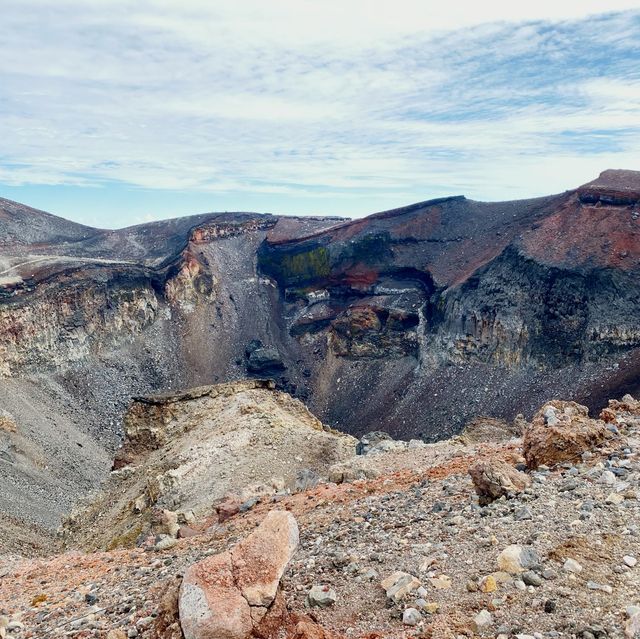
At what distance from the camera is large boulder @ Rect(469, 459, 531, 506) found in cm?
955

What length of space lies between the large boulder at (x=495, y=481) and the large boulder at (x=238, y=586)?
3643 mm

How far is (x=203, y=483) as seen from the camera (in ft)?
62.5

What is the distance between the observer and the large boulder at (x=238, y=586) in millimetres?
6527

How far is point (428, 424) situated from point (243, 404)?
837 inches

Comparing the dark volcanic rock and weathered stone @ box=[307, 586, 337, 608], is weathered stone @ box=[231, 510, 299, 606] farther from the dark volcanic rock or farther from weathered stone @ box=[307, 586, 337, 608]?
the dark volcanic rock

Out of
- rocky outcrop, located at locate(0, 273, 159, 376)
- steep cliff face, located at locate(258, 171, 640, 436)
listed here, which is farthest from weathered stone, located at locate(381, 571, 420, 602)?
rocky outcrop, located at locate(0, 273, 159, 376)

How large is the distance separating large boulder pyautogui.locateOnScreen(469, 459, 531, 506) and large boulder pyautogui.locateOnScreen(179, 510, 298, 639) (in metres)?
3.64

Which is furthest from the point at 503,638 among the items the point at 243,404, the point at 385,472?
the point at 243,404

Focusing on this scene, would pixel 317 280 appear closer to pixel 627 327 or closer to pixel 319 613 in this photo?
pixel 627 327

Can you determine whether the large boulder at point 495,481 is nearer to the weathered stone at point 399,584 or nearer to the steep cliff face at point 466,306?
the weathered stone at point 399,584

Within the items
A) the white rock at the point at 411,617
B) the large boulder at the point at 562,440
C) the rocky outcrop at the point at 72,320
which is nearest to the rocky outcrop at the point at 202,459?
the large boulder at the point at 562,440

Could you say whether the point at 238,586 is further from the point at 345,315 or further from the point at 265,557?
the point at 345,315

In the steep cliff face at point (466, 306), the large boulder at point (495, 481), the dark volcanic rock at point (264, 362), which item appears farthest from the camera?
the dark volcanic rock at point (264, 362)

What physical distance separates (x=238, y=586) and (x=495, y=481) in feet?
15.4
